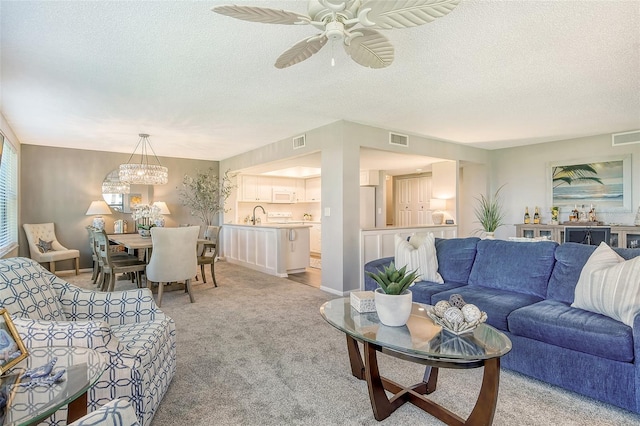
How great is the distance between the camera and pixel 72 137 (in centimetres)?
573

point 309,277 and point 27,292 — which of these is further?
point 309,277

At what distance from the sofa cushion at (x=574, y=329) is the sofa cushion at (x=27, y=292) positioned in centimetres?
293

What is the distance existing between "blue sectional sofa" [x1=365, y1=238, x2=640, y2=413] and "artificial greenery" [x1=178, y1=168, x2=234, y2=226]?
4975mm

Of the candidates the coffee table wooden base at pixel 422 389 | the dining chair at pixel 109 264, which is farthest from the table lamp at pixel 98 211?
the coffee table wooden base at pixel 422 389

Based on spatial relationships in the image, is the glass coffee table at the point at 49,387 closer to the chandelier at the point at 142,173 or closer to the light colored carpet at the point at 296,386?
the light colored carpet at the point at 296,386

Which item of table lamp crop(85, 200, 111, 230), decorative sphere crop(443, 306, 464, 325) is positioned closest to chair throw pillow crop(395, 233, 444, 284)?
decorative sphere crop(443, 306, 464, 325)

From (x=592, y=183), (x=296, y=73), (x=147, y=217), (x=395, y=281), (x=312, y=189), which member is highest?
(x=296, y=73)

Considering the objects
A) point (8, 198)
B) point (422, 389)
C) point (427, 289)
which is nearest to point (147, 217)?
point (8, 198)

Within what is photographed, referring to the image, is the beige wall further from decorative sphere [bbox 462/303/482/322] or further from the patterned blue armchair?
decorative sphere [bbox 462/303/482/322]

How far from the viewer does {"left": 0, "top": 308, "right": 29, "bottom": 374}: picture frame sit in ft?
4.16

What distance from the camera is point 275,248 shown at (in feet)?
19.8

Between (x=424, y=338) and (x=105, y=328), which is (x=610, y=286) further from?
(x=105, y=328)

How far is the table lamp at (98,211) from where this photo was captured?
6547mm

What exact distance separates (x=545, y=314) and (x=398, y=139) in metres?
3.68
